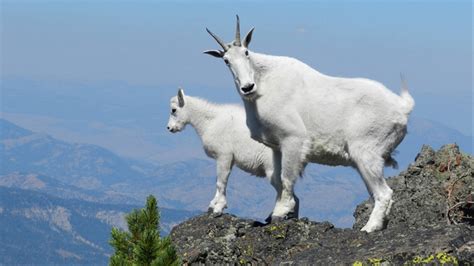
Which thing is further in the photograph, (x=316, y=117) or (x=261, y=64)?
(x=261, y=64)

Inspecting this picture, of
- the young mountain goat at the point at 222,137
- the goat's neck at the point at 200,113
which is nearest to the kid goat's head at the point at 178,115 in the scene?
the young mountain goat at the point at 222,137

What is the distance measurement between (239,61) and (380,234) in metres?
4.10

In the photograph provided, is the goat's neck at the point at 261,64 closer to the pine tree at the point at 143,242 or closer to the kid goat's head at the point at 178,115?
the pine tree at the point at 143,242

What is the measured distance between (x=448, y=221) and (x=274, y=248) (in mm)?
2671

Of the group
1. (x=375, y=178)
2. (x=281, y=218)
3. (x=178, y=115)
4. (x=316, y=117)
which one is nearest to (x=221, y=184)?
(x=178, y=115)

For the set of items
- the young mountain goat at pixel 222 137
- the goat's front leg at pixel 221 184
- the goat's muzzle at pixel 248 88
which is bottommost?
the goat's front leg at pixel 221 184

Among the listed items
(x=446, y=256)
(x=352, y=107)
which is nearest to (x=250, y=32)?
(x=352, y=107)

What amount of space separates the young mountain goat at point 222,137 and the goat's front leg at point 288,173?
9.04 ft

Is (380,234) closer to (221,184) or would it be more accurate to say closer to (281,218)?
(281,218)

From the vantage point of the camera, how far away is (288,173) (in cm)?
1731

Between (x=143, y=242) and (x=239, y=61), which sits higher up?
(x=239, y=61)

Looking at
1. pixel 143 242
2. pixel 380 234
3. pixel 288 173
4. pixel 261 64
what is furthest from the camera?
pixel 261 64

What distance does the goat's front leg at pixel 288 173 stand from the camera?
17094mm

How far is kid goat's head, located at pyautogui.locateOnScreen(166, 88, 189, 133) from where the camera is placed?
2517cm
